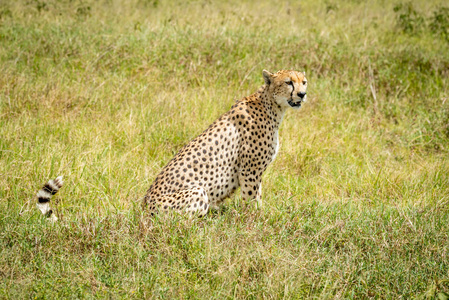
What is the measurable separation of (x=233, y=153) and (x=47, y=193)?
128 cm

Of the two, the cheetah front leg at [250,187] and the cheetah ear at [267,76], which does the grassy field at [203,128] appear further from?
the cheetah ear at [267,76]

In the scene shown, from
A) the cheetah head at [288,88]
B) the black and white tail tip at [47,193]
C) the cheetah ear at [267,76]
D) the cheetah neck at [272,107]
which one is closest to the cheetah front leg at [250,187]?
the cheetah neck at [272,107]

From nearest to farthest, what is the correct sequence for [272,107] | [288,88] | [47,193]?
[47,193]
[288,88]
[272,107]

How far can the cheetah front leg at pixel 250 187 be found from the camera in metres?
3.38

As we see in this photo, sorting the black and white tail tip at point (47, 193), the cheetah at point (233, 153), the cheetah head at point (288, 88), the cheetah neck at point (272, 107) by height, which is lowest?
the black and white tail tip at point (47, 193)

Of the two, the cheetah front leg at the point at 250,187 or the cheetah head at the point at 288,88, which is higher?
the cheetah head at the point at 288,88

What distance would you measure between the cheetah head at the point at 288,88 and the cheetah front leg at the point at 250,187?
0.60 m

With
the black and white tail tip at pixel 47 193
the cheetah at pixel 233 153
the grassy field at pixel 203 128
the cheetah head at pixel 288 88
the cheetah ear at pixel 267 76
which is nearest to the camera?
the grassy field at pixel 203 128

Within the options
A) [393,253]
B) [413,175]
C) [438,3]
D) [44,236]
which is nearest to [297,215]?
[393,253]

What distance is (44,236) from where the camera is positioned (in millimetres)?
2791

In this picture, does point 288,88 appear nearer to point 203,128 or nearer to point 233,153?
point 233,153

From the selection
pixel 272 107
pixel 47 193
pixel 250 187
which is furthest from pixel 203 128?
pixel 47 193

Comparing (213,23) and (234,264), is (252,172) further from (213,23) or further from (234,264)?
(213,23)

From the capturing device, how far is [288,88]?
3.38m
